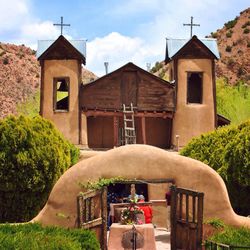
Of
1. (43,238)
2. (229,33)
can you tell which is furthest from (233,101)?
(43,238)

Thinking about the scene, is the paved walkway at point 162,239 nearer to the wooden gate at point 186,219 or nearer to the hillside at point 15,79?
the wooden gate at point 186,219

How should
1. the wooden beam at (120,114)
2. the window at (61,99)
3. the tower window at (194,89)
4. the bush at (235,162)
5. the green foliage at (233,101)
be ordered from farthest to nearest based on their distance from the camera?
1. the green foliage at (233,101)
2. the tower window at (194,89)
3. the wooden beam at (120,114)
4. the window at (61,99)
5. the bush at (235,162)

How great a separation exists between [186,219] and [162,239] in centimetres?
349

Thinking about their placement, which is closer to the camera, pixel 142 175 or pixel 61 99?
pixel 142 175

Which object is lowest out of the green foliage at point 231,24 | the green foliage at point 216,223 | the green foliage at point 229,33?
the green foliage at point 216,223

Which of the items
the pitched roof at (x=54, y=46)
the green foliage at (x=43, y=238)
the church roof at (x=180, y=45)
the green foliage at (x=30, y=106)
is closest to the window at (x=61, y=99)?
the pitched roof at (x=54, y=46)

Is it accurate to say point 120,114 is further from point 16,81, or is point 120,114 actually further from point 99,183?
point 16,81

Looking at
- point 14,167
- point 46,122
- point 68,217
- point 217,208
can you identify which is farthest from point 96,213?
point 46,122

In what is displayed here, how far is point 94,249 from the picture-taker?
14320 millimetres

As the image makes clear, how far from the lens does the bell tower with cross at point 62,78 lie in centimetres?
3362

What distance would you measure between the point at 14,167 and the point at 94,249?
7858 millimetres

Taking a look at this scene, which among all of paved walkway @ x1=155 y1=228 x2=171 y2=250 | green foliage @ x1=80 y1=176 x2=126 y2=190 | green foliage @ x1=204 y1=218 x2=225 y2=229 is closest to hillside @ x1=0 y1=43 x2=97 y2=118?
paved walkway @ x1=155 y1=228 x2=171 y2=250

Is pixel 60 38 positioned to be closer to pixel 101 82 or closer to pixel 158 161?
pixel 101 82

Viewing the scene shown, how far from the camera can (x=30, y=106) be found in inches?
2931
